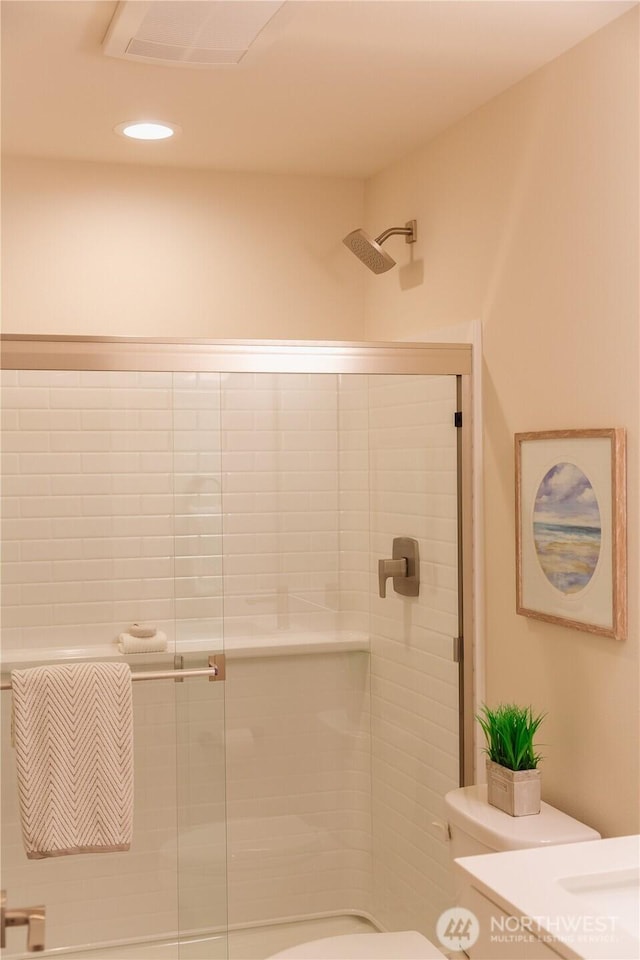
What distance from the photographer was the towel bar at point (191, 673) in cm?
247

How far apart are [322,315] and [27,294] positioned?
1007 millimetres

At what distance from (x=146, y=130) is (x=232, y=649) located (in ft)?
4.99

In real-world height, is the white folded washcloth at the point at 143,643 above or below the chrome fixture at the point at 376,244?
below

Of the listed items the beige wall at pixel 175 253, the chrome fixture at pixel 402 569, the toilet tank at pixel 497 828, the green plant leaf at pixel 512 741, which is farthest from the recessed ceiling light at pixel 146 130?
the toilet tank at pixel 497 828

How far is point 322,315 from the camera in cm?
355

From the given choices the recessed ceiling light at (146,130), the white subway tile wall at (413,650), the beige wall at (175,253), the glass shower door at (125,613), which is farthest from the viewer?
the beige wall at (175,253)

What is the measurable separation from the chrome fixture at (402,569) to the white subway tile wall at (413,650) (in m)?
0.02

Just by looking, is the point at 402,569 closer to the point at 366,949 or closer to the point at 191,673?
the point at 191,673

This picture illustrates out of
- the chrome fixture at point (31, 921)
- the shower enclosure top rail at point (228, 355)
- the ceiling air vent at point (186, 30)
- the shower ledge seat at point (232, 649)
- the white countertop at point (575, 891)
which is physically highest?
the ceiling air vent at point (186, 30)

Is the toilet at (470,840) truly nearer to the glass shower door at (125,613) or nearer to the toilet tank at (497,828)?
the toilet tank at (497,828)

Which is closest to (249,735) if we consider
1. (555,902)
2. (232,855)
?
(232,855)

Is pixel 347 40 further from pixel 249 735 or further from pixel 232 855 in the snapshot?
pixel 232 855

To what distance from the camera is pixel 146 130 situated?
2916 millimetres

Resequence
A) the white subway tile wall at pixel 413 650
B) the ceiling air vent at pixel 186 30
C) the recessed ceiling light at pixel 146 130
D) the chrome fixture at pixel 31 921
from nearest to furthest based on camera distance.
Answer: the chrome fixture at pixel 31 921, the ceiling air vent at pixel 186 30, the white subway tile wall at pixel 413 650, the recessed ceiling light at pixel 146 130
